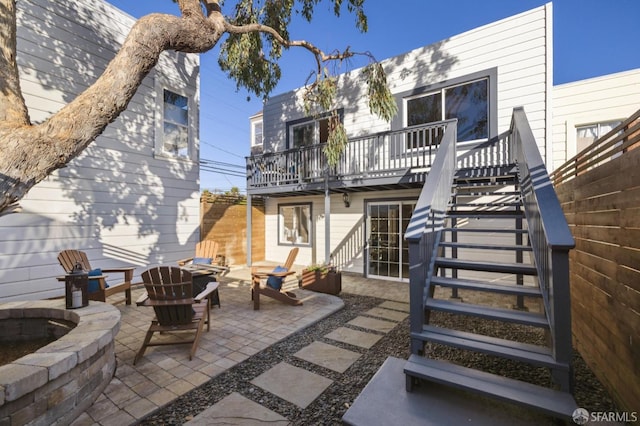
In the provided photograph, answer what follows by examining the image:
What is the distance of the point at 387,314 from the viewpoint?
4.58 metres

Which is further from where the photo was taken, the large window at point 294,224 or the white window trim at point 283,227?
the large window at point 294,224

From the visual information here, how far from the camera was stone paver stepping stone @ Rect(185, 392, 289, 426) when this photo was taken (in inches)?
83.1

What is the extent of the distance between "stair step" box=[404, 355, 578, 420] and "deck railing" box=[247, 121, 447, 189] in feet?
14.3

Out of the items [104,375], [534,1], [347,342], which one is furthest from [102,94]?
[534,1]

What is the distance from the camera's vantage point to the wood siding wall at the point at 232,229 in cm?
810

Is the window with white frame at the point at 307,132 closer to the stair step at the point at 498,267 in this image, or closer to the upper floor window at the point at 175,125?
the upper floor window at the point at 175,125

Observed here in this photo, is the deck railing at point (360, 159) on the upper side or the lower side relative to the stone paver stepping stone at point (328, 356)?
upper

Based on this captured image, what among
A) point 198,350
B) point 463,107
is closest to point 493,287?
point 198,350

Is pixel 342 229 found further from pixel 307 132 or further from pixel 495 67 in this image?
pixel 495 67

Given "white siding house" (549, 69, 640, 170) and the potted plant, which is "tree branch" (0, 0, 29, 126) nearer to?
the potted plant

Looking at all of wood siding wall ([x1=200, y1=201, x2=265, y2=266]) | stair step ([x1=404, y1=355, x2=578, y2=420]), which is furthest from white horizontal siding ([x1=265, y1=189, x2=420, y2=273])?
stair step ([x1=404, y1=355, x2=578, y2=420])

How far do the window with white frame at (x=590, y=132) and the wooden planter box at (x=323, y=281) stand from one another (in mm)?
5858

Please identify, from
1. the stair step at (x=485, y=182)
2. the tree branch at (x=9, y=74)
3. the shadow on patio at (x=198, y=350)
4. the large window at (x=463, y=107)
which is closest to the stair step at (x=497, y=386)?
the shadow on patio at (x=198, y=350)

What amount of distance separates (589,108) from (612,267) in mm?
5293
